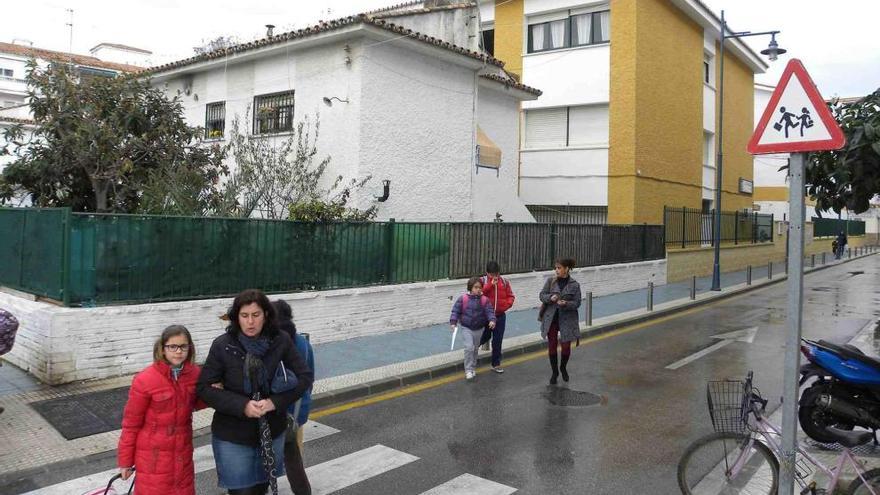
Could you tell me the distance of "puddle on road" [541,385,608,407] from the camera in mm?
7070

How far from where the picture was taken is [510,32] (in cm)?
2294

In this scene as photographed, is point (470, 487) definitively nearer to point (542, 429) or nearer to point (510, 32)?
point (542, 429)

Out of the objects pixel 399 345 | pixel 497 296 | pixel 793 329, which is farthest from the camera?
pixel 399 345

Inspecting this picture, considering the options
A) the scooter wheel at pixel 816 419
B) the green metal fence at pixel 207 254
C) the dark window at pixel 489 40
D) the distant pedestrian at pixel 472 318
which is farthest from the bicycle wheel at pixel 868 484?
the dark window at pixel 489 40

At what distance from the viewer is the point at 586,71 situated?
69.4 feet

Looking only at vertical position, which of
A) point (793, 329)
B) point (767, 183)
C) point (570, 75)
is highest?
point (570, 75)

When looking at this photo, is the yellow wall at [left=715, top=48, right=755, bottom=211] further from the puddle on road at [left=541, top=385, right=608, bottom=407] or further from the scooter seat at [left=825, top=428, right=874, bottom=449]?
the scooter seat at [left=825, top=428, right=874, bottom=449]

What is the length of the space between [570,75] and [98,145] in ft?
51.4

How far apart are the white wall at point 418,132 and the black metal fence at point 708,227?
949 cm

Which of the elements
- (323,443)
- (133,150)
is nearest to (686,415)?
(323,443)

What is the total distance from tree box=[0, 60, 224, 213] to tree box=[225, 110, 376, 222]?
763mm

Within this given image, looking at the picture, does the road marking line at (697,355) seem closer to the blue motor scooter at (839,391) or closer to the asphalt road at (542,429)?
the asphalt road at (542,429)

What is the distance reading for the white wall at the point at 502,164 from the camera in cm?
1649

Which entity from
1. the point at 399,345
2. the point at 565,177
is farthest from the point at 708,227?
the point at 399,345
